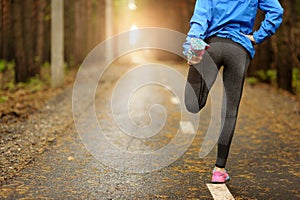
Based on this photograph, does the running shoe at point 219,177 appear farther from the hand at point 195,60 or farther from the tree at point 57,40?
the tree at point 57,40

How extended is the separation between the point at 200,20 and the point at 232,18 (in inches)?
11.9

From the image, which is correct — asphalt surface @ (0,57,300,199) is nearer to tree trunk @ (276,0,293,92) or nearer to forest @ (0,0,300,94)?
tree trunk @ (276,0,293,92)

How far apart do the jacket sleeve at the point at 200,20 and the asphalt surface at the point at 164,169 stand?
1492 mm

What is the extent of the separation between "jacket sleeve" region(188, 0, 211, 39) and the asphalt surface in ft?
4.89

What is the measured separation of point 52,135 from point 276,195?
3.87 metres

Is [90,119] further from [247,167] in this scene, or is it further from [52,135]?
[247,167]

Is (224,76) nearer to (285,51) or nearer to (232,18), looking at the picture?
(232,18)

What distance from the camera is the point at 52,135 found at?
24.3 feet

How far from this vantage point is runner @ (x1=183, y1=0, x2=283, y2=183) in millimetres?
4582

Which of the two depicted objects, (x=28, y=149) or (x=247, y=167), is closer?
(x=247, y=167)

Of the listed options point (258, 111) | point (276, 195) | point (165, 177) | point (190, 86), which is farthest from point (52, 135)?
point (258, 111)

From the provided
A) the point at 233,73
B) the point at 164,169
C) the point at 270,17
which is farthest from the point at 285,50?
the point at 233,73

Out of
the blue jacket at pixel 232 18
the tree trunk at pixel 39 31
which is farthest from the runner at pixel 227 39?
the tree trunk at pixel 39 31

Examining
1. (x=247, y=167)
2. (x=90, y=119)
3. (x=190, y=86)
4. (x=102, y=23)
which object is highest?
(x=190, y=86)
